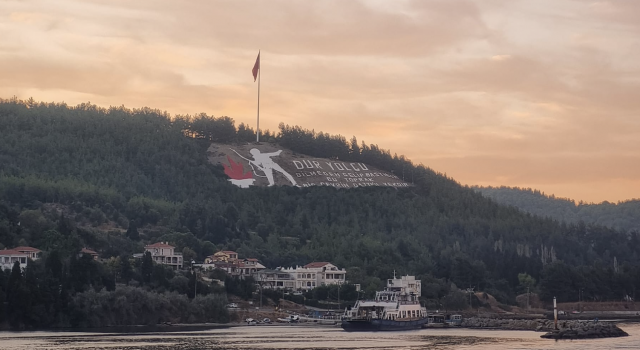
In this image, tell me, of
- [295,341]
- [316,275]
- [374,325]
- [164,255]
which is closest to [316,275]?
[316,275]

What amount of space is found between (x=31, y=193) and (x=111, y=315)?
231 feet

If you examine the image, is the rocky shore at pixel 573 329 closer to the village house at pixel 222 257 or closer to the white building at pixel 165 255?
the village house at pixel 222 257

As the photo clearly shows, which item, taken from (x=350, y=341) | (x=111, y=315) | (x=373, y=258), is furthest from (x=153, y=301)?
(x=373, y=258)

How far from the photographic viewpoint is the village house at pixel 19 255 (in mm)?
147387

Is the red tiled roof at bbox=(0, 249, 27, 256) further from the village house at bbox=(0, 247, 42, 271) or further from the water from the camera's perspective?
the water

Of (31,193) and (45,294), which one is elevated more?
(31,193)

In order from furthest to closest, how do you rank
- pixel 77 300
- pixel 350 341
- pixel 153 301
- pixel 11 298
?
pixel 153 301
pixel 77 300
pixel 11 298
pixel 350 341

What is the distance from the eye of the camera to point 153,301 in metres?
137

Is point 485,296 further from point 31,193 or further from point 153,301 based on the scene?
point 31,193

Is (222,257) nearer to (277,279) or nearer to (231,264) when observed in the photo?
(231,264)

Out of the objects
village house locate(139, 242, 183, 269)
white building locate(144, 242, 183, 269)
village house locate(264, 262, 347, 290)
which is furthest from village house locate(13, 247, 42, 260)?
village house locate(264, 262, 347, 290)

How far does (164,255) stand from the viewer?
17125cm

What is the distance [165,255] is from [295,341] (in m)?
67.1

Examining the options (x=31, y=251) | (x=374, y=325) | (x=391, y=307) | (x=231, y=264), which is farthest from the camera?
(x=231, y=264)
